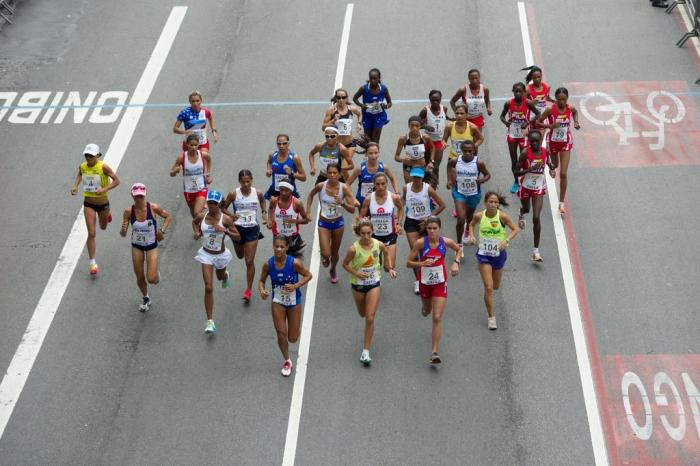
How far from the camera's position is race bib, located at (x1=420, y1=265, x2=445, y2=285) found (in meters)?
13.7

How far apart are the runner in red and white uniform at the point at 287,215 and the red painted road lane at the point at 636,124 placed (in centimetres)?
601

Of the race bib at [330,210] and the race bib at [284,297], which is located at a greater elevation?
the race bib at [330,210]

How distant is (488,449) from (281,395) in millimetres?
2825

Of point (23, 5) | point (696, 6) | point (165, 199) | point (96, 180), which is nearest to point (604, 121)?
point (696, 6)

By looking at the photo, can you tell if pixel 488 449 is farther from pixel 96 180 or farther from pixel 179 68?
pixel 179 68

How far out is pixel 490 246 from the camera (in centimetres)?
1424

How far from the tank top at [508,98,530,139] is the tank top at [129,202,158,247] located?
6284 millimetres

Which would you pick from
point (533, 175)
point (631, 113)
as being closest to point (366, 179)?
point (533, 175)

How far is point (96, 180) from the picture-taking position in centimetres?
1587

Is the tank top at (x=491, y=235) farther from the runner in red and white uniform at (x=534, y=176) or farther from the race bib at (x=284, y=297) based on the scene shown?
the race bib at (x=284, y=297)

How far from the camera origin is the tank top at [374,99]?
17.9m

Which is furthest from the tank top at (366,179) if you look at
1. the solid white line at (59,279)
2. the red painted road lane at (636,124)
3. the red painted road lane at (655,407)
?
the solid white line at (59,279)

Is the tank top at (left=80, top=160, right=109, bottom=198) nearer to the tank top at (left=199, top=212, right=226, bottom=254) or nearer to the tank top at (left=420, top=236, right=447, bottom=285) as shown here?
the tank top at (left=199, top=212, right=226, bottom=254)

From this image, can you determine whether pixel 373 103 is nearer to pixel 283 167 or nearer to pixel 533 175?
pixel 283 167
